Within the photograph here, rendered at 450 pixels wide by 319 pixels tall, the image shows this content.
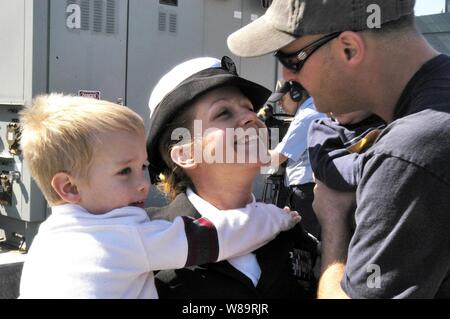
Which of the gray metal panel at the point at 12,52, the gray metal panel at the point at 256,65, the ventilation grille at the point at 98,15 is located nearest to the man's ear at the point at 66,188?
the gray metal panel at the point at 12,52

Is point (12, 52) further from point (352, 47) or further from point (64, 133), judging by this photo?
point (352, 47)

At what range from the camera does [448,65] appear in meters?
1.29

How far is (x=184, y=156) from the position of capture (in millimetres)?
1818

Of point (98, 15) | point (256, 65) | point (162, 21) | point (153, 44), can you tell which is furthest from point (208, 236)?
point (256, 65)

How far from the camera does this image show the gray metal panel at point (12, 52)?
4.58 metres

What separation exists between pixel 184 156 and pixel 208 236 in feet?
1.36

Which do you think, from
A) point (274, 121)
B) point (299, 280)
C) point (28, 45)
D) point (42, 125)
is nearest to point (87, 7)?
point (28, 45)

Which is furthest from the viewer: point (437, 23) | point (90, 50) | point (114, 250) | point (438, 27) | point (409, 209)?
point (437, 23)

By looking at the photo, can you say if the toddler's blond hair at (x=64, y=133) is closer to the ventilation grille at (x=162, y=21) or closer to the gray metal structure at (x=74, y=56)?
the gray metal structure at (x=74, y=56)

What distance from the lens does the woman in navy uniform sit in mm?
1547

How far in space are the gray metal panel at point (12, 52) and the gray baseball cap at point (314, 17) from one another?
3599 millimetres

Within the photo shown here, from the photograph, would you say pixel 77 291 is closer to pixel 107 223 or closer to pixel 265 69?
pixel 107 223

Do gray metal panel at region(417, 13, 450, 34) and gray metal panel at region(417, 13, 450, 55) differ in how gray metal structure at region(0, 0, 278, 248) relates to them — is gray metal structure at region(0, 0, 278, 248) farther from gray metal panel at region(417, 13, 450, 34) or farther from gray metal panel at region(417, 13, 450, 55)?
gray metal panel at region(417, 13, 450, 34)

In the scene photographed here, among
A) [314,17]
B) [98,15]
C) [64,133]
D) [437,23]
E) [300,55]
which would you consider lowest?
[64,133]
